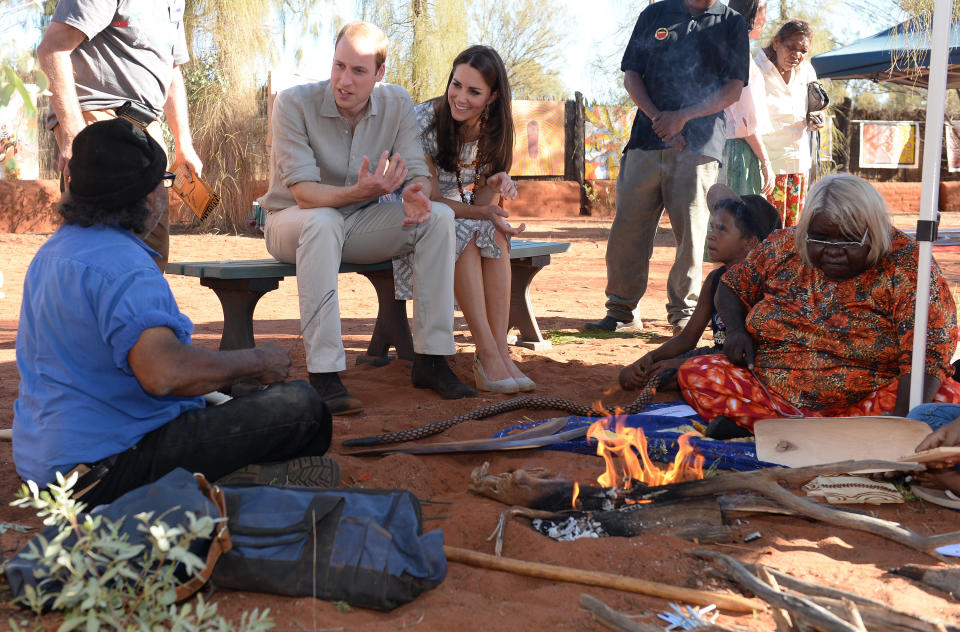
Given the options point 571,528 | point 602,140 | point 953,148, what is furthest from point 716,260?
point 953,148

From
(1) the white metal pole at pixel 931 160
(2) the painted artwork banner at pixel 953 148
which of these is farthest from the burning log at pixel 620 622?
(2) the painted artwork banner at pixel 953 148

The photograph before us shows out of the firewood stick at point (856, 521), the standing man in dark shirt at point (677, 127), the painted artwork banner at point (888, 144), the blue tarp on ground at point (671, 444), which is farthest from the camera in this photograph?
the painted artwork banner at point (888, 144)

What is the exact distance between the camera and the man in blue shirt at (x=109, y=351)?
2.62 m

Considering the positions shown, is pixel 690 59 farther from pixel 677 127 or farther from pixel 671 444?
pixel 671 444

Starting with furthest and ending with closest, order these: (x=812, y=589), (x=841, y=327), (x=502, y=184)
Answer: (x=502, y=184), (x=841, y=327), (x=812, y=589)

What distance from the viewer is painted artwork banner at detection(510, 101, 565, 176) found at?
1873cm

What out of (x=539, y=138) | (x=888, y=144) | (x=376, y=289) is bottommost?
(x=376, y=289)

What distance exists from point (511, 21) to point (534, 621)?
26517 mm

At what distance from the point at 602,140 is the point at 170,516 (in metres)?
17.8

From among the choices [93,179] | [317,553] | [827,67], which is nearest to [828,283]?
[317,553]

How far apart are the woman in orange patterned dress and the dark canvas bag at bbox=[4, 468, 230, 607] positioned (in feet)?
7.84

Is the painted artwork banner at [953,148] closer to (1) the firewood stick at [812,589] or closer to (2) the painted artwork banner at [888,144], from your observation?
(2) the painted artwork banner at [888,144]

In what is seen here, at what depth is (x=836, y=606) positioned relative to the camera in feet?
7.37

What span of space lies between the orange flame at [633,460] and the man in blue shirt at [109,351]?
1.33 m
